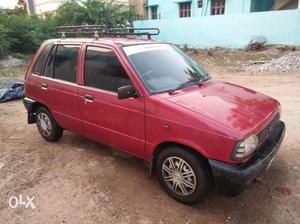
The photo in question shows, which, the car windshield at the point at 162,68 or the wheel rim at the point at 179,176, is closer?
the wheel rim at the point at 179,176

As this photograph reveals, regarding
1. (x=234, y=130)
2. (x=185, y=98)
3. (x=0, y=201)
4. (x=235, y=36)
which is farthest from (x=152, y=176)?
(x=235, y=36)

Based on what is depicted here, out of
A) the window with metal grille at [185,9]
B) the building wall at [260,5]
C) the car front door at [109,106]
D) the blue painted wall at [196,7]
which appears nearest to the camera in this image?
the car front door at [109,106]

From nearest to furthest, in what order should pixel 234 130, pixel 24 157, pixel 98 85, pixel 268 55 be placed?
pixel 234 130 < pixel 98 85 < pixel 24 157 < pixel 268 55

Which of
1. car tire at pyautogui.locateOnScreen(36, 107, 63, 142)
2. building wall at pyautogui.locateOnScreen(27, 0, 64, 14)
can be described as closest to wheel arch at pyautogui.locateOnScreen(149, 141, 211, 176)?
car tire at pyautogui.locateOnScreen(36, 107, 63, 142)

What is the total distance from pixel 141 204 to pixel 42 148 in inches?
93.3

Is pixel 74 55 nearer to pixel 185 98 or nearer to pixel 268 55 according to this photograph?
pixel 185 98

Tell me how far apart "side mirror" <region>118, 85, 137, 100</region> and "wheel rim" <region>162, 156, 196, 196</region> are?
85cm

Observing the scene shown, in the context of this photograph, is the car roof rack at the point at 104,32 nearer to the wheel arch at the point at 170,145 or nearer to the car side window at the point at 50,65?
the car side window at the point at 50,65

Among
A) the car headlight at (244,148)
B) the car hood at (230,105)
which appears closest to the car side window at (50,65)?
the car hood at (230,105)

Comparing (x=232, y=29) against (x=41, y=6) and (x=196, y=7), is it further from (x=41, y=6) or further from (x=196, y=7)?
(x=41, y=6)

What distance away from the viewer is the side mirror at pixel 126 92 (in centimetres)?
317

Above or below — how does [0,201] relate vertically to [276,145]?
below

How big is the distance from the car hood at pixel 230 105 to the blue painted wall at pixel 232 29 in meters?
14.7

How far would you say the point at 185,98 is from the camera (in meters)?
3.20
